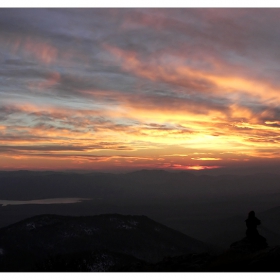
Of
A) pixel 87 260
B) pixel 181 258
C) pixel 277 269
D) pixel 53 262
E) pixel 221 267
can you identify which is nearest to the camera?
pixel 277 269

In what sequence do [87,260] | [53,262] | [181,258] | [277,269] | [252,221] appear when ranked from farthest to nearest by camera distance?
[87,260] < [53,262] < [252,221] < [181,258] < [277,269]

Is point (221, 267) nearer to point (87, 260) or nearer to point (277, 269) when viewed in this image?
point (277, 269)

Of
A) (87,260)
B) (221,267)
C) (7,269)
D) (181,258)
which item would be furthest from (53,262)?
(7,269)

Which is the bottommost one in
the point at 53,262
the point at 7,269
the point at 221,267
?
the point at 7,269

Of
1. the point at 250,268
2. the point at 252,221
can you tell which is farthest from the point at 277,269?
the point at 252,221

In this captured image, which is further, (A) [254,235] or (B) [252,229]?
(B) [252,229]

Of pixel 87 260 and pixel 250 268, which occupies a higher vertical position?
pixel 250 268

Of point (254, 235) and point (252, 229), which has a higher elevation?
point (252, 229)

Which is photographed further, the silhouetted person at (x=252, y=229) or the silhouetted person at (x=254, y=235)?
the silhouetted person at (x=252, y=229)

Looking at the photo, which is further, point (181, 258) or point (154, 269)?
point (181, 258)

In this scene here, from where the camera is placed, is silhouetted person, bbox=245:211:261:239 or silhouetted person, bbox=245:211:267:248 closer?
silhouetted person, bbox=245:211:267:248

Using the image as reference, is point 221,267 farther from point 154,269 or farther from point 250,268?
point 154,269
